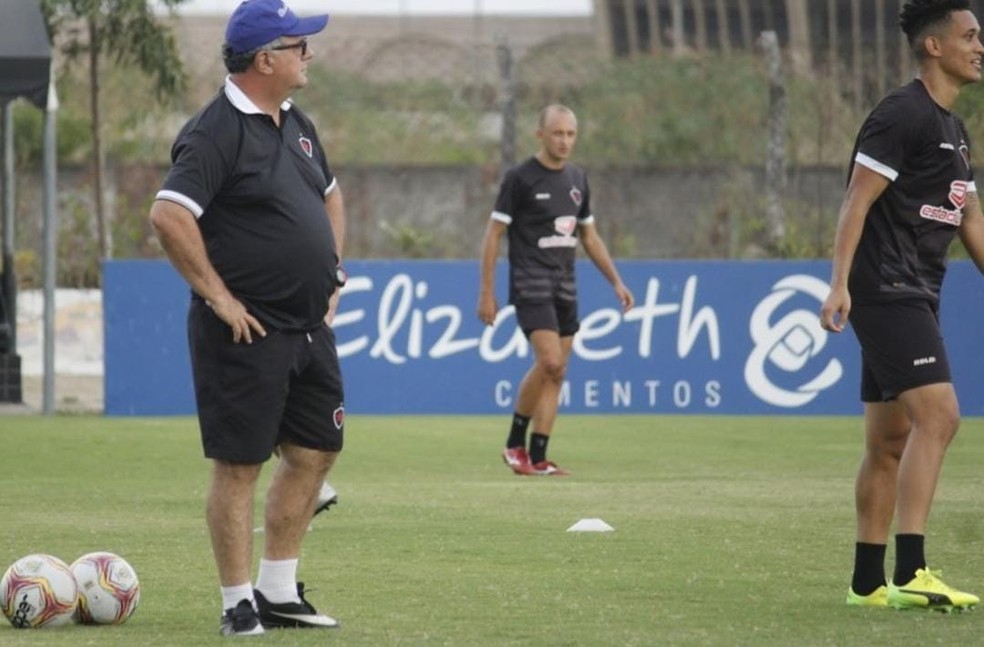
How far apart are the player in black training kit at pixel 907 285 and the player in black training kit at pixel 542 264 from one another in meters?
5.89

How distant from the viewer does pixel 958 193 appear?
25.7 ft

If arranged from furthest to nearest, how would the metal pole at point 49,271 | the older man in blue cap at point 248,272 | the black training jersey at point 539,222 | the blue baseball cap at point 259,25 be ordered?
1. the metal pole at point 49,271
2. the black training jersey at point 539,222
3. the blue baseball cap at point 259,25
4. the older man in blue cap at point 248,272

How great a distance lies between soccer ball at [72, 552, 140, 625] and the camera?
287 inches

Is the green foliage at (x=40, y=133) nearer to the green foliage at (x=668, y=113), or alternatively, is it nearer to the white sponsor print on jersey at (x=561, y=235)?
the green foliage at (x=668, y=113)

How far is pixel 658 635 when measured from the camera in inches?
277

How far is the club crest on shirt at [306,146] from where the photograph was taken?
7.21m

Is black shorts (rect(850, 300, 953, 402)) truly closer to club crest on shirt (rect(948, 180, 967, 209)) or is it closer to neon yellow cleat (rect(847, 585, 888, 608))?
club crest on shirt (rect(948, 180, 967, 209))

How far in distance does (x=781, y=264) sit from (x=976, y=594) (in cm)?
1112

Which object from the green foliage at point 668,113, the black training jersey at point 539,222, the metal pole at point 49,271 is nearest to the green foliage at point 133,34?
the metal pole at point 49,271

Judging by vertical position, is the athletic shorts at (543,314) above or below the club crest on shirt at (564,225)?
below

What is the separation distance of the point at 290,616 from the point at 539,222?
6.97 meters

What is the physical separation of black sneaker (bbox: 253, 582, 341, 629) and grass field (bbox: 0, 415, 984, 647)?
0.12 meters

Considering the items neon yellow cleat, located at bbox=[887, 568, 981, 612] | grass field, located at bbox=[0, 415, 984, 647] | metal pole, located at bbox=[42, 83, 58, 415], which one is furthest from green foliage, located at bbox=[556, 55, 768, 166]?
neon yellow cleat, located at bbox=[887, 568, 981, 612]

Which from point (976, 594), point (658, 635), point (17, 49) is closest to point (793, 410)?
point (17, 49)
